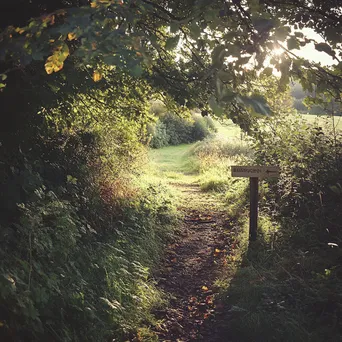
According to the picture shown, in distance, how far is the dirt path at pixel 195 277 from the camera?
14.1ft

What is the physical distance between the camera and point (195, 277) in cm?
579

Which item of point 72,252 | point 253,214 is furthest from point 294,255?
point 72,252

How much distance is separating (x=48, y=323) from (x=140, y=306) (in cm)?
172

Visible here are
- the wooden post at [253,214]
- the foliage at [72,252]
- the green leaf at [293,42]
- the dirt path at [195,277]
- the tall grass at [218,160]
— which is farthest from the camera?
the tall grass at [218,160]

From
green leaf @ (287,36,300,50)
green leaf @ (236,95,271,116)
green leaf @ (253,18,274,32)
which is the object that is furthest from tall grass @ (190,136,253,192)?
green leaf @ (236,95,271,116)

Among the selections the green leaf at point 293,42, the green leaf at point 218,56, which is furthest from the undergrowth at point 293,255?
the green leaf at point 218,56

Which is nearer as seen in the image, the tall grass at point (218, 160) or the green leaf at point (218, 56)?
the green leaf at point (218, 56)

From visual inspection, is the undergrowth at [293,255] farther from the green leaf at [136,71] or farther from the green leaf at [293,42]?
the green leaf at [136,71]

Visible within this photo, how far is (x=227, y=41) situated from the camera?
7.77ft

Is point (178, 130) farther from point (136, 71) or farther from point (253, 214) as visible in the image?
point (136, 71)

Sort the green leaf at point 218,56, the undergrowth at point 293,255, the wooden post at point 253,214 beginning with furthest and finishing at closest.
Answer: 1. the wooden post at point 253,214
2. the undergrowth at point 293,255
3. the green leaf at point 218,56

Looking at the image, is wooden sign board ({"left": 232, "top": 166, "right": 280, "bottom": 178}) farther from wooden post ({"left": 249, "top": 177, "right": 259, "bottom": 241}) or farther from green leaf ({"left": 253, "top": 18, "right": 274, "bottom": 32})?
green leaf ({"left": 253, "top": 18, "right": 274, "bottom": 32})

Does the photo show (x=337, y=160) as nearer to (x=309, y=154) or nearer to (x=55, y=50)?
(x=309, y=154)

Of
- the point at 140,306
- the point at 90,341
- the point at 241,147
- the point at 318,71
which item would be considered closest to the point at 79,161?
the point at 140,306
